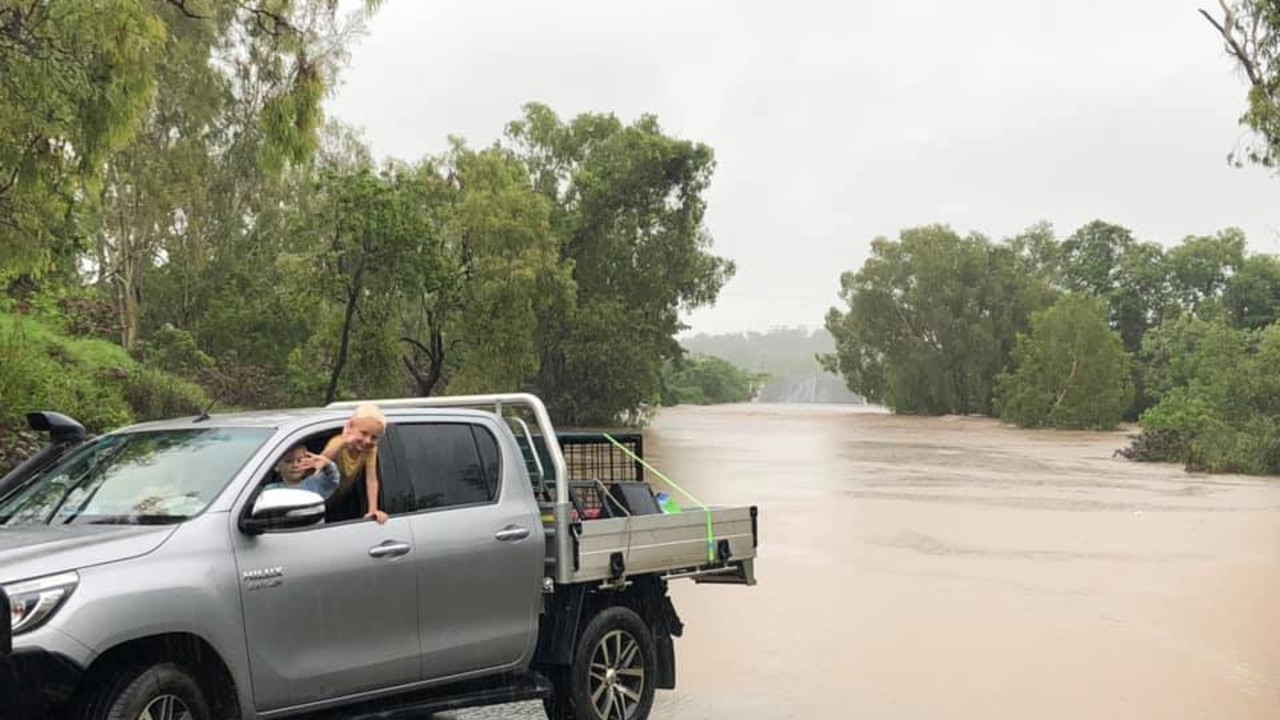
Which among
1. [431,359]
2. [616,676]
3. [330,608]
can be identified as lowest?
[616,676]

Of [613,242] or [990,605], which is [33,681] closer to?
[990,605]

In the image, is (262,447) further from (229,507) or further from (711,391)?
(711,391)

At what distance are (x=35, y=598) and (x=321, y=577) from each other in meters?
1.19

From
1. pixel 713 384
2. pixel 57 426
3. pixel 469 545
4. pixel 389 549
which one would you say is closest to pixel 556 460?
pixel 469 545

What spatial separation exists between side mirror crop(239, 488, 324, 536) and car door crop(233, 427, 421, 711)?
7cm

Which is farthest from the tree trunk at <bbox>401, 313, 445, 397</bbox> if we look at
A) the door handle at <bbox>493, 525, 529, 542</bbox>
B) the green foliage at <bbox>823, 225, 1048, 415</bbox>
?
the green foliage at <bbox>823, 225, 1048, 415</bbox>

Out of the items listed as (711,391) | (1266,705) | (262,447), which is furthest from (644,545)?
(711,391)

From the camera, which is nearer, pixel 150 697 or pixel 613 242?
pixel 150 697

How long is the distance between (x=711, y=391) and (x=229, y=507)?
381 feet

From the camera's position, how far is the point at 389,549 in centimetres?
566

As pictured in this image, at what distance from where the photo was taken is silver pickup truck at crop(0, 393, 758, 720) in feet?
15.0

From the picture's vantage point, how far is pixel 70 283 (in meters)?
24.5

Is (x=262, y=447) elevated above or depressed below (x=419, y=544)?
above

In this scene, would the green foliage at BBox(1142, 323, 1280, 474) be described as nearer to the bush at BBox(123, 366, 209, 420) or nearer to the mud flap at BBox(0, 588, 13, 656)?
the bush at BBox(123, 366, 209, 420)
